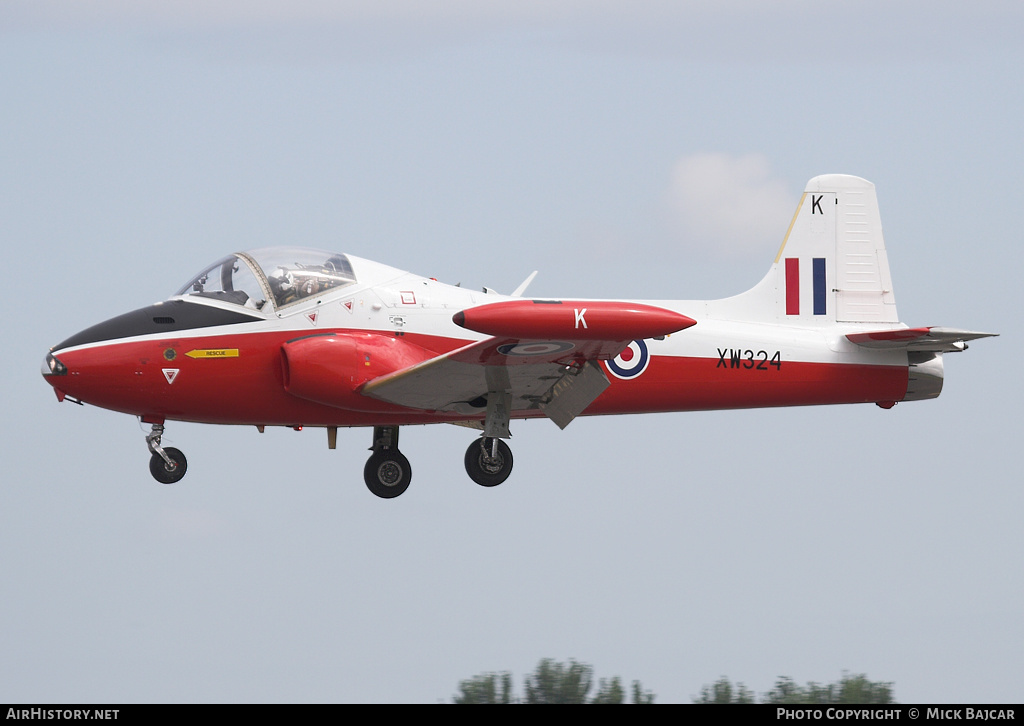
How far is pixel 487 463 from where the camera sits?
18.1 meters

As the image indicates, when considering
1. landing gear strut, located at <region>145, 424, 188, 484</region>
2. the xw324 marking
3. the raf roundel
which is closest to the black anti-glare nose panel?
landing gear strut, located at <region>145, 424, 188, 484</region>

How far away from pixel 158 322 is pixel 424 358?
3259 mm

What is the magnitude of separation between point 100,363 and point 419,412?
13.0ft

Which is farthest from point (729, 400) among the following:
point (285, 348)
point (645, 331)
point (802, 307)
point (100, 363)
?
point (100, 363)

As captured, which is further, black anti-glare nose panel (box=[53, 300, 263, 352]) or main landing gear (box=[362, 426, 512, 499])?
main landing gear (box=[362, 426, 512, 499])

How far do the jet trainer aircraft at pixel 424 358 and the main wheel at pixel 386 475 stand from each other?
2 cm

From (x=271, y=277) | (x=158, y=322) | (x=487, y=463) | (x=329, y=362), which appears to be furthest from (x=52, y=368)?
(x=487, y=463)

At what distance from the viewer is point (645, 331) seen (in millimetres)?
13797

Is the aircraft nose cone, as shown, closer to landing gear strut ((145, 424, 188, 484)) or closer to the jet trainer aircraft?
the jet trainer aircraft

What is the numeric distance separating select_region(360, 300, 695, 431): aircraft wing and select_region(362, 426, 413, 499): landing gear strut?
1.10m

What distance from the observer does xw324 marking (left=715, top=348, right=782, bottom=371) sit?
1803 centimetres

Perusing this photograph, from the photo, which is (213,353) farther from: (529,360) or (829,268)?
(829,268)

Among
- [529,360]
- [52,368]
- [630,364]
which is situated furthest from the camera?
[630,364]
